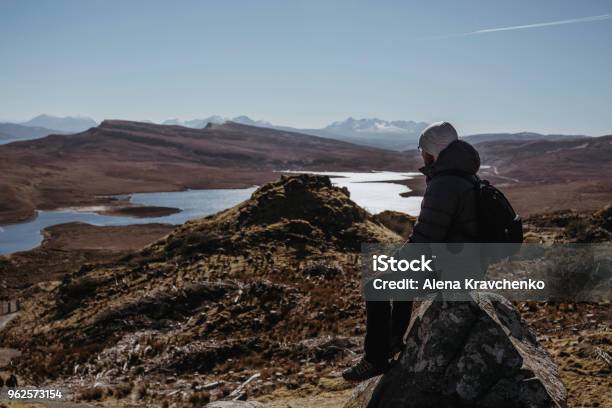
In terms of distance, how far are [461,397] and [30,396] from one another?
10320mm

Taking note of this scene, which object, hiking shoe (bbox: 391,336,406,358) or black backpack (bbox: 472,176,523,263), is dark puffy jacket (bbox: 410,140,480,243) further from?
hiking shoe (bbox: 391,336,406,358)

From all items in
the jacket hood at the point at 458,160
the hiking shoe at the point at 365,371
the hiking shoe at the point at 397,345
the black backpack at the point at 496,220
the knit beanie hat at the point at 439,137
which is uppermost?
the knit beanie hat at the point at 439,137

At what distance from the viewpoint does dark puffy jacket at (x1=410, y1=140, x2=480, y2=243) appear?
490 centimetres

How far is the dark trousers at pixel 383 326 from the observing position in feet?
18.5

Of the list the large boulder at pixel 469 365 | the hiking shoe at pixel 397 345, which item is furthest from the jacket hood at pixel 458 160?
the hiking shoe at pixel 397 345

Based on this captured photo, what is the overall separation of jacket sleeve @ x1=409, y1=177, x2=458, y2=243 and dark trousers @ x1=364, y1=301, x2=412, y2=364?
1.07 metres

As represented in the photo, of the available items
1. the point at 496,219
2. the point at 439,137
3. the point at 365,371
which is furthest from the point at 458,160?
the point at 365,371

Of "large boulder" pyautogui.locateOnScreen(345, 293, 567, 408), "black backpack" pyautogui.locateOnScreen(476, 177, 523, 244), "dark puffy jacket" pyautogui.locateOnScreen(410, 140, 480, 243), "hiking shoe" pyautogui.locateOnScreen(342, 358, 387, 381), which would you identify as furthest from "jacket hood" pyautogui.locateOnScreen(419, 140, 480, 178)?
"hiking shoe" pyautogui.locateOnScreen(342, 358, 387, 381)

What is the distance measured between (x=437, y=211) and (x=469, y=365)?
1.68 m

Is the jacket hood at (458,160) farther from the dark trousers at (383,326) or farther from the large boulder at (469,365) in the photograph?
the dark trousers at (383,326)

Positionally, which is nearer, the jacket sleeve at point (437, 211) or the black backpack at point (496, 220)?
the black backpack at point (496, 220)

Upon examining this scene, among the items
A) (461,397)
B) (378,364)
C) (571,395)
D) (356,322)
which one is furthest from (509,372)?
(356,322)

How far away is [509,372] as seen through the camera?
200 inches

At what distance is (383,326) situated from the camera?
5680mm
